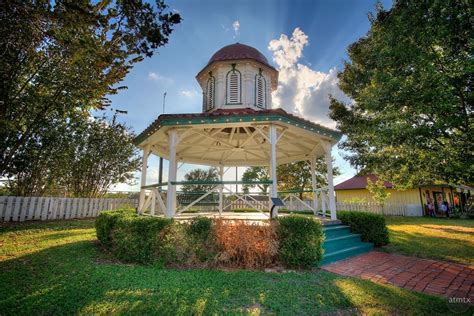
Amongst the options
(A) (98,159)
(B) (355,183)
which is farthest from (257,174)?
(A) (98,159)

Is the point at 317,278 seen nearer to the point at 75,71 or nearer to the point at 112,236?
the point at 112,236

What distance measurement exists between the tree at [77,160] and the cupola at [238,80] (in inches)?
261

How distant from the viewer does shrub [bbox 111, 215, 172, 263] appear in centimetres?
518

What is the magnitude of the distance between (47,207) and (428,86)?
1686cm

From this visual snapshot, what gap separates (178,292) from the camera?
3674 mm

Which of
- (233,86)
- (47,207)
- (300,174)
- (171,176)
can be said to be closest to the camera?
(171,176)

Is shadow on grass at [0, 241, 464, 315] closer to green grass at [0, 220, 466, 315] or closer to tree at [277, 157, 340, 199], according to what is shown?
green grass at [0, 220, 466, 315]

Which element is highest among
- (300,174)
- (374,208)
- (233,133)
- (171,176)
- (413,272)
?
(300,174)

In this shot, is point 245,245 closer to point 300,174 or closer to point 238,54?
point 238,54

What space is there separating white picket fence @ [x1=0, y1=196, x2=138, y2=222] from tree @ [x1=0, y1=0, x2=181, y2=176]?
1.66 m

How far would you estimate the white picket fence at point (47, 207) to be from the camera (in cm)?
1046

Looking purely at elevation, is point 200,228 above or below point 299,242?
above

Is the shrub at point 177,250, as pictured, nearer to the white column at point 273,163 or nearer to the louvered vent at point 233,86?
the white column at point 273,163

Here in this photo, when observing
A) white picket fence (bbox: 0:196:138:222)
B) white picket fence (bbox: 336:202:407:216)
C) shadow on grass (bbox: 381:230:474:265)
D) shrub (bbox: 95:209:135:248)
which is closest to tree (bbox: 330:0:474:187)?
shadow on grass (bbox: 381:230:474:265)
